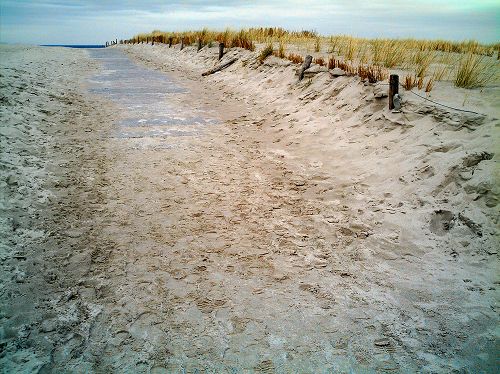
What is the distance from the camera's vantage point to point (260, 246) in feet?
12.1

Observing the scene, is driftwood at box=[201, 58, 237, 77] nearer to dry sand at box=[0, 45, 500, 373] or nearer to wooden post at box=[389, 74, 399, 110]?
dry sand at box=[0, 45, 500, 373]

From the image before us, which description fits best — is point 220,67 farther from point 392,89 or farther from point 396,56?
point 392,89

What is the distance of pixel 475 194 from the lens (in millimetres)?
3738

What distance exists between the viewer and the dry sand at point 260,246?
2.48 metres

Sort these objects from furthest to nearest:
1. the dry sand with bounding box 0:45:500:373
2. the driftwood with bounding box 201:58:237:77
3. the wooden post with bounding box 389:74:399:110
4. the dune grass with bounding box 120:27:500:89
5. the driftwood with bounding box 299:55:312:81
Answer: the driftwood with bounding box 201:58:237:77
the driftwood with bounding box 299:55:312:81
the dune grass with bounding box 120:27:500:89
the wooden post with bounding box 389:74:399:110
the dry sand with bounding box 0:45:500:373

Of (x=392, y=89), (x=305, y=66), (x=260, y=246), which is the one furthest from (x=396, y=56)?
(x=260, y=246)

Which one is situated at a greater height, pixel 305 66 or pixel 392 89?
pixel 305 66

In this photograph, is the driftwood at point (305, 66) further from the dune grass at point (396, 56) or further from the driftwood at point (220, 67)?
the driftwood at point (220, 67)

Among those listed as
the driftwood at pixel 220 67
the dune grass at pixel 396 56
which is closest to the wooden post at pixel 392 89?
the dune grass at pixel 396 56

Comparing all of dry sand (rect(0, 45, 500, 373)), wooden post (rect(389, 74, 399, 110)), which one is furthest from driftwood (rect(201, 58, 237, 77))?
wooden post (rect(389, 74, 399, 110))

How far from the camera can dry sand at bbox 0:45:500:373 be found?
2.48 meters

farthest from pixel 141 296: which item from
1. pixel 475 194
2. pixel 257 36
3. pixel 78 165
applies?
pixel 257 36

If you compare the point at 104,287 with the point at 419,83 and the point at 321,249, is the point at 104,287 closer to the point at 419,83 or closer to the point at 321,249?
the point at 321,249

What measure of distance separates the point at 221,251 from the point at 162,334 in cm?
118
